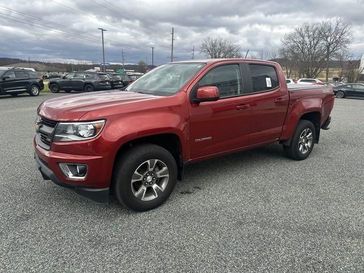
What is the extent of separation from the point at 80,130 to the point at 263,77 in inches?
119

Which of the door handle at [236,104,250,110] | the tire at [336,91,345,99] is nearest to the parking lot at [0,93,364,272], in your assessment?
the door handle at [236,104,250,110]

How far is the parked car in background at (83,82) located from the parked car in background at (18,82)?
348 centimetres

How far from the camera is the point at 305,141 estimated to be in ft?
18.7

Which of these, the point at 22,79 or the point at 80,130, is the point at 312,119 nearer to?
the point at 80,130

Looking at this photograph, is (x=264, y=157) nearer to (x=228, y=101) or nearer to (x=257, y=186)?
(x=257, y=186)

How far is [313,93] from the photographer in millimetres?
5605

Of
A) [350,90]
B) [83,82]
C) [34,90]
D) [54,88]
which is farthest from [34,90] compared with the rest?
[350,90]

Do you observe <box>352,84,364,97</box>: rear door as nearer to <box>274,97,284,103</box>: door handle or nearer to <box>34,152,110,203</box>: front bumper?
<box>274,97,284,103</box>: door handle

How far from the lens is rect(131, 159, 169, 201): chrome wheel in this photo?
11.5 ft

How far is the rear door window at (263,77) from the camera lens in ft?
15.3

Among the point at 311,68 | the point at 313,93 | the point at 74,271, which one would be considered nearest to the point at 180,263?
the point at 74,271

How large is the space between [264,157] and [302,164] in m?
0.69

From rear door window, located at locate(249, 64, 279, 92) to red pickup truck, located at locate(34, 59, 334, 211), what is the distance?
16mm

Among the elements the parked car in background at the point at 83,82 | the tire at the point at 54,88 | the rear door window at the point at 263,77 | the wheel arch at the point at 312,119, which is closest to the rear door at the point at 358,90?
the parked car in background at the point at 83,82
